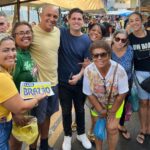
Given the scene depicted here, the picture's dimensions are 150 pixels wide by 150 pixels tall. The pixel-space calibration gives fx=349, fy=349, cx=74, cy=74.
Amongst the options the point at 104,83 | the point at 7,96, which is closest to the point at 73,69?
the point at 104,83

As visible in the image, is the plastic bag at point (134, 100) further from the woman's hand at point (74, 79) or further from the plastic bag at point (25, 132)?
the plastic bag at point (25, 132)

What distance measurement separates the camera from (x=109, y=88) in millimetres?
4098

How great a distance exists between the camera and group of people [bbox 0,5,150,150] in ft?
12.4

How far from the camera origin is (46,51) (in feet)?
13.8

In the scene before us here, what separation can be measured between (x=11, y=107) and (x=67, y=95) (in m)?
2.12

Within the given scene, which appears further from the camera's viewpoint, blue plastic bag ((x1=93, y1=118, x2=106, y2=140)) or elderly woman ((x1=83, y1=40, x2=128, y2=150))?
blue plastic bag ((x1=93, y1=118, x2=106, y2=140))

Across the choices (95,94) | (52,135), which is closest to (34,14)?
(52,135)

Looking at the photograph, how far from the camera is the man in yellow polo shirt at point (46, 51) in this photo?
415 centimetres

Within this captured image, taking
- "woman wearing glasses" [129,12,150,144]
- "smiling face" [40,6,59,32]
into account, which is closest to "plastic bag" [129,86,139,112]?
"woman wearing glasses" [129,12,150,144]

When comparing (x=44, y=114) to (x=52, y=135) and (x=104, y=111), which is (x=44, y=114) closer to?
(x=104, y=111)

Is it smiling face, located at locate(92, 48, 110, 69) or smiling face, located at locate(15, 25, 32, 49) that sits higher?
smiling face, located at locate(15, 25, 32, 49)

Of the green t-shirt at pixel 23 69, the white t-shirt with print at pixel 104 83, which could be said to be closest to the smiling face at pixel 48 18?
the green t-shirt at pixel 23 69

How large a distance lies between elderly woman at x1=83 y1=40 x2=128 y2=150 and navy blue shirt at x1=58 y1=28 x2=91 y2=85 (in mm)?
550

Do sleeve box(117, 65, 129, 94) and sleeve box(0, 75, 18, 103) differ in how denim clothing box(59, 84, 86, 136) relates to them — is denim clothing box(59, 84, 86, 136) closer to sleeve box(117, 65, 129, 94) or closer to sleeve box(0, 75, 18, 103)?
sleeve box(117, 65, 129, 94)
